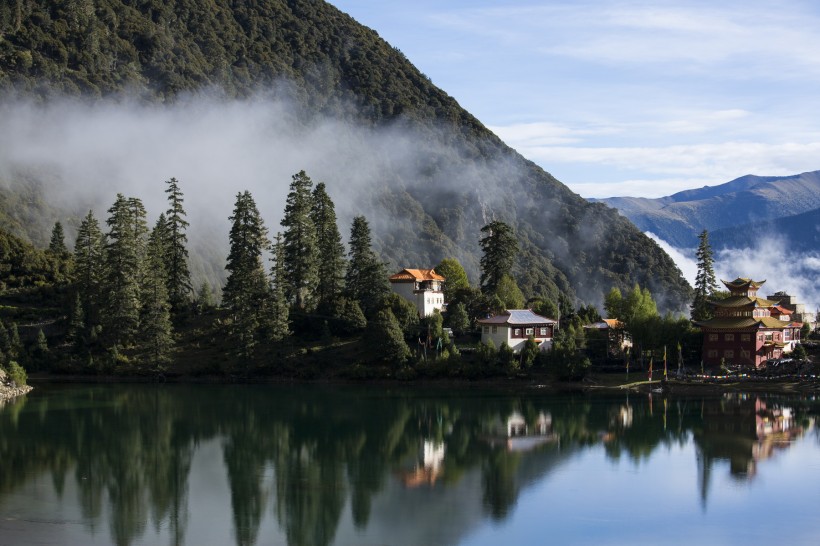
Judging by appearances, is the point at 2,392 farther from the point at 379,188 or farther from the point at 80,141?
the point at 379,188

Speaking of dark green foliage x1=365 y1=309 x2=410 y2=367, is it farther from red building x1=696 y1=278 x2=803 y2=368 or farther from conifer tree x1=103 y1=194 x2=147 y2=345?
red building x1=696 y1=278 x2=803 y2=368

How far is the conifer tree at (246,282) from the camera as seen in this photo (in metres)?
90.9

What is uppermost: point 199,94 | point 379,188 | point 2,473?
point 199,94

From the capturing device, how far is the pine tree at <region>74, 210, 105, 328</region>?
3713 inches

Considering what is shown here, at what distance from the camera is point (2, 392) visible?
7738cm

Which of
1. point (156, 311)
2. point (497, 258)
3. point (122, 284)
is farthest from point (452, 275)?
point (122, 284)

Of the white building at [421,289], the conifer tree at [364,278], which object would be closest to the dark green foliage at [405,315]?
the conifer tree at [364,278]

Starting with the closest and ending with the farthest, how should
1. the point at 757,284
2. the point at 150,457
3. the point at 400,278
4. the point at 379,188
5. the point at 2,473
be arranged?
1. the point at 2,473
2. the point at 150,457
3. the point at 757,284
4. the point at 400,278
5. the point at 379,188

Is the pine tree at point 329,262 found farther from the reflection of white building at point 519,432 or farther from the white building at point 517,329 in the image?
the reflection of white building at point 519,432

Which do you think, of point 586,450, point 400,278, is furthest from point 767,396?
point 400,278

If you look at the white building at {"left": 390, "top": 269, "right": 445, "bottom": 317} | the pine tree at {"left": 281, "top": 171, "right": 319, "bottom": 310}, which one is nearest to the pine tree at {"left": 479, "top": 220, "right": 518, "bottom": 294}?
the white building at {"left": 390, "top": 269, "right": 445, "bottom": 317}

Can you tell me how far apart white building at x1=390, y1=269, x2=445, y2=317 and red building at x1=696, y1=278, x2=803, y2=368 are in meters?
23.7

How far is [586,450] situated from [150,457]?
23409 millimetres

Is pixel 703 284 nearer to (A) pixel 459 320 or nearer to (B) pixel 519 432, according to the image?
(A) pixel 459 320
